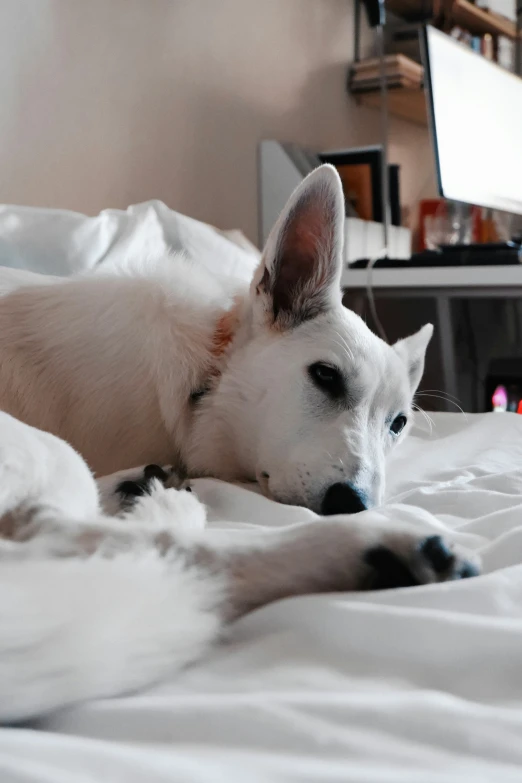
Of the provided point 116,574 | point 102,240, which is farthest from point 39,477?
point 102,240

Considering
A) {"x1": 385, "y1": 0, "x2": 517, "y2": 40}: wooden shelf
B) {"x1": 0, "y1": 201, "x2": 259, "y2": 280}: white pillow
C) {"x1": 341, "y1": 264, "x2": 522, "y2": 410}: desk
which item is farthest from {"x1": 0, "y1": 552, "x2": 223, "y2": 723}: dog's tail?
{"x1": 385, "y1": 0, "x2": 517, "y2": 40}: wooden shelf

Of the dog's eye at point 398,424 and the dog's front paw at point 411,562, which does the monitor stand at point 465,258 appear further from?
the dog's front paw at point 411,562

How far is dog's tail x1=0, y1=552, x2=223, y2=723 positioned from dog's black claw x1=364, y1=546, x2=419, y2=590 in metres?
0.14

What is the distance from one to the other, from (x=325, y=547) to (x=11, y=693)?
29cm

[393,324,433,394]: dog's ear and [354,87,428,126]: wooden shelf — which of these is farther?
[354,87,428,126]: wooden shelf

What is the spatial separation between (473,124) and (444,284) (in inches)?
36.2

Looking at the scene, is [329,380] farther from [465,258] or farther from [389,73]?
[389,73]

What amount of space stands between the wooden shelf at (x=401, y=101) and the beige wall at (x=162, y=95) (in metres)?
0.20

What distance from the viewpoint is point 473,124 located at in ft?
9.62

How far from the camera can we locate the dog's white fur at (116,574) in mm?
444

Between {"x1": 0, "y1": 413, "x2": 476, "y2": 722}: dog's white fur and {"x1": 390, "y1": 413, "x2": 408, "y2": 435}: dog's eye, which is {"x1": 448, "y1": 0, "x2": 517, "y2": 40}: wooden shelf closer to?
{"x1": 390, "y1": 413, "x2": 408, "y2": 435}: dog's eye

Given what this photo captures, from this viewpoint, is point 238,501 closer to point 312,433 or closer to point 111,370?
point 312,433

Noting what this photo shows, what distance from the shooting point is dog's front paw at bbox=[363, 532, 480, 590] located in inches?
24.1

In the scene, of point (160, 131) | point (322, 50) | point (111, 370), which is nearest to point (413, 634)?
point (111, 370)
